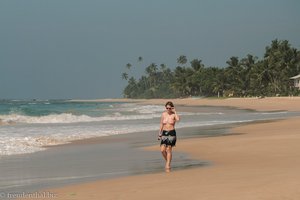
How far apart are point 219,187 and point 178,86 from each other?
138012mm

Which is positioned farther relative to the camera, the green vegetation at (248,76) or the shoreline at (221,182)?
the green vegetation at (248,76)

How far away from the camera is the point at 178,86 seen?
146 m

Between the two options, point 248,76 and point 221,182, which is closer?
point 221,182

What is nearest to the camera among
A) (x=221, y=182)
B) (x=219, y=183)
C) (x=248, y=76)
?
(x=219, y=183)

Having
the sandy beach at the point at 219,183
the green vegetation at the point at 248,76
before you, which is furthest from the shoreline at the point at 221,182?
the green vegetation at the point at 248,76

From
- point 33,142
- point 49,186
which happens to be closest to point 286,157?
point 49,186

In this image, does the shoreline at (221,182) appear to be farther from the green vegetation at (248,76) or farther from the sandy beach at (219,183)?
the green vegetation at (248,76)

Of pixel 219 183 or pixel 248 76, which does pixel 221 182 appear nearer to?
pixel 219 183

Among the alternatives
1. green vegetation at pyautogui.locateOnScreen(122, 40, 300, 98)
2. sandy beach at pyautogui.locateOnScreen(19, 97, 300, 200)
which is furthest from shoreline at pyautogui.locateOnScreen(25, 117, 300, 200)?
green vegetation at pyautogui.locateOnScreen(122, 40, 300, 98)

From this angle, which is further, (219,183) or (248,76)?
(248,76)

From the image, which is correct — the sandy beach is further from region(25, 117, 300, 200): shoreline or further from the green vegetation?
the green vegetation

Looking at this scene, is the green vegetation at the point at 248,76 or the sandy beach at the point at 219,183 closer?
the sandy beach at the point at 219,183

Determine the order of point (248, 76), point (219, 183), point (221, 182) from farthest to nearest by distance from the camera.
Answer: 1. point (248, 76)
2. point (221, 182)
3. point (219, 183)

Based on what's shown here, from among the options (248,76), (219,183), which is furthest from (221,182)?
(248,76)
